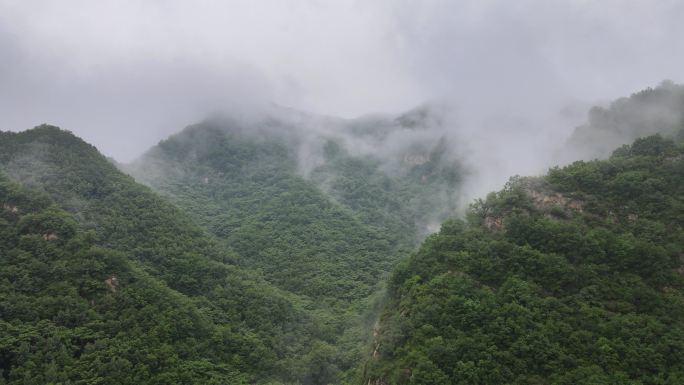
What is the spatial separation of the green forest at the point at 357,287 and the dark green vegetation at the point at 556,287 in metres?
0.16

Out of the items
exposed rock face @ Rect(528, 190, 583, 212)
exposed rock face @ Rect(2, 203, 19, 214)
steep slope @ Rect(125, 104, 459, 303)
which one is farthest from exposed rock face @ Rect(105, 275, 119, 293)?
exposed rock face @ Rect(528, 190, 583, 212)

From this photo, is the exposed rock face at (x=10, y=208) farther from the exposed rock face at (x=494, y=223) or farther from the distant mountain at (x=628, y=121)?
the distant mountain at (x=628, y=121)

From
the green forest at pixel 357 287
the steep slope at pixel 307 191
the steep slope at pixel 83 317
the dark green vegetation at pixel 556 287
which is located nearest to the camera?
the dark green vegetation at pixel 556 287

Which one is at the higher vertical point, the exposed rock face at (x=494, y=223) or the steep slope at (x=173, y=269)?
the exposed rock face at (x=494, y=223)

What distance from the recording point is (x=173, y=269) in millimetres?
63031

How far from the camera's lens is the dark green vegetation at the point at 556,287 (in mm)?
38281

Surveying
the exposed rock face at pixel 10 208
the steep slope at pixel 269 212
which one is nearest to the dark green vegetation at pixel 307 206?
the steep slope at pixel 269 212

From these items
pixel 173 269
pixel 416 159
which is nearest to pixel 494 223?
pixel 173 269

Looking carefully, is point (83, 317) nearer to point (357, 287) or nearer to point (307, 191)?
point (357, 287)

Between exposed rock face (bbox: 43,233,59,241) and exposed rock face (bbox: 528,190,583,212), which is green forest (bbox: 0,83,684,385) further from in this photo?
exposed rock face (bbox: 43,233,59,241)

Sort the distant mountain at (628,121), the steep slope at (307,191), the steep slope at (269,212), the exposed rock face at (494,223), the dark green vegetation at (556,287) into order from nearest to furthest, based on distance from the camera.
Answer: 1. the dark green vegetation at (556,287)
2. the exposed rock face at (494,223)
3. the distant mountain at (628,121)
4. the steep slope at (269,212)
5. the steep slope at (307,191)

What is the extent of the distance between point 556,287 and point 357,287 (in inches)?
1539

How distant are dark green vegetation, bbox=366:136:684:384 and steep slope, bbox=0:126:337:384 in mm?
14624

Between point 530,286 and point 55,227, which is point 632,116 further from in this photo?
point 55,227
